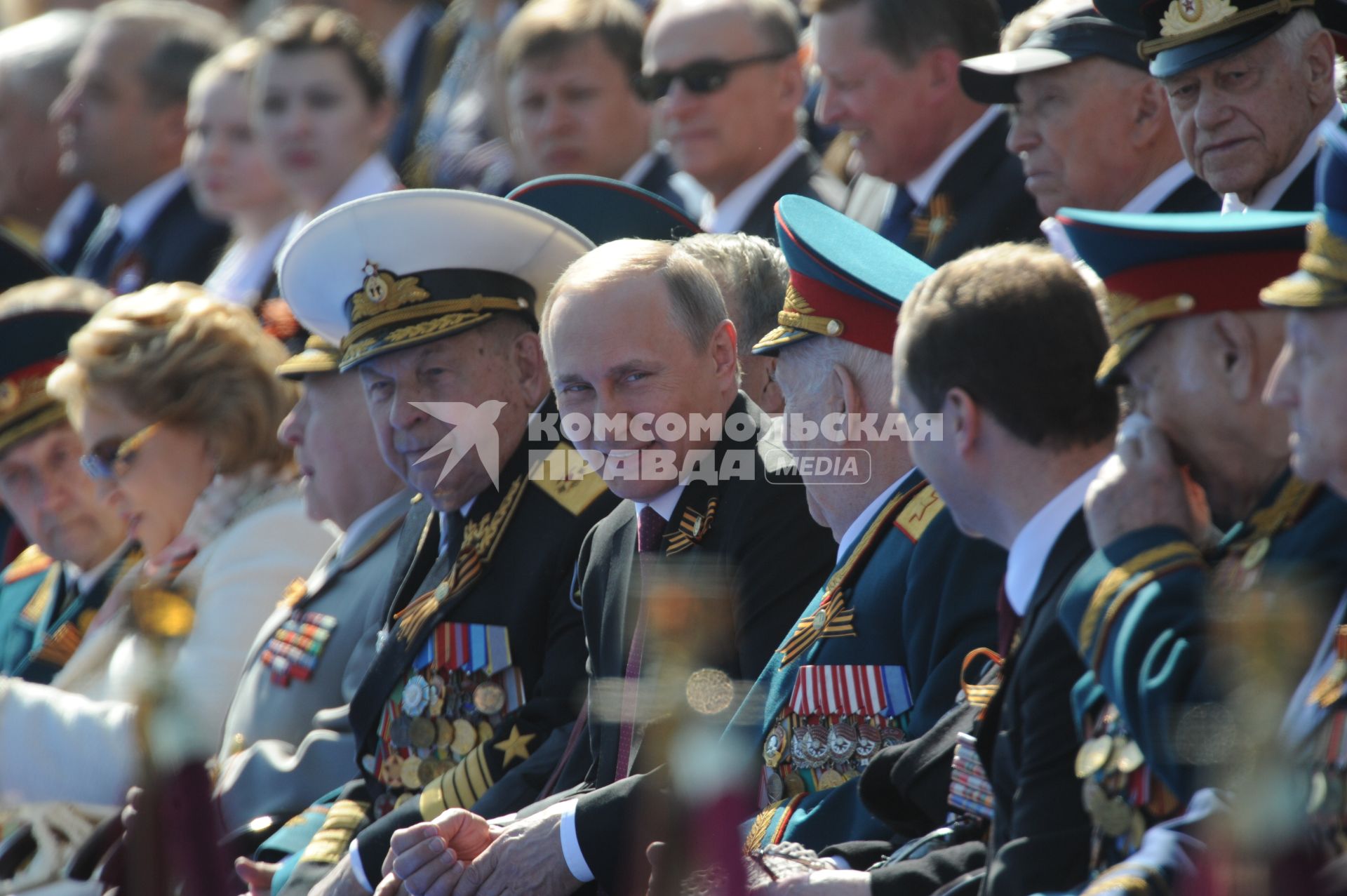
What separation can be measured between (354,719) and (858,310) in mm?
1735

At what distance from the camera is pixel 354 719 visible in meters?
4.76

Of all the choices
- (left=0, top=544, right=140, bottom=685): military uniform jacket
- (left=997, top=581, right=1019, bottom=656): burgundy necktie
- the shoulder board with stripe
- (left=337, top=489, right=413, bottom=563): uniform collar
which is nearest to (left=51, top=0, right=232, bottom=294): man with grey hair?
(left=0, top=544, right=140, bottom=685): military uniform jacket

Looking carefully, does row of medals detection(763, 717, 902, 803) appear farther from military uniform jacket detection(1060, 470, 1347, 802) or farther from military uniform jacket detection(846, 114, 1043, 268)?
military uniform jacket detection(846, 114, 1043, 268)

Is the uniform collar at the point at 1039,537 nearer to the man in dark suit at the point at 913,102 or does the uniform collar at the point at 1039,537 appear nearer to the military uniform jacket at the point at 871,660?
the military uniform jacket at the point at 871,660

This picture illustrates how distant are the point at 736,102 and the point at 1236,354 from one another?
4.12 metres

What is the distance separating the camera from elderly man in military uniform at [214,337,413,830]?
511 centimetres

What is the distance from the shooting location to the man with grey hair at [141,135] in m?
9.15

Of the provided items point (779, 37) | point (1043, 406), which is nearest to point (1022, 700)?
point (1043, 406)

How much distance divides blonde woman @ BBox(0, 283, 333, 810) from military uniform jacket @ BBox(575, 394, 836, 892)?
1820mm

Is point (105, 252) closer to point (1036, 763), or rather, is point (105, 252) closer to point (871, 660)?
point (871, 660)

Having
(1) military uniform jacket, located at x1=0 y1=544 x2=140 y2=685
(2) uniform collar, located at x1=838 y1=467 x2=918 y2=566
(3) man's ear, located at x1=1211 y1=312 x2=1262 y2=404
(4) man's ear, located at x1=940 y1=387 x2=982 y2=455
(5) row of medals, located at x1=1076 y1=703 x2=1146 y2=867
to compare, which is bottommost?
(1) military uniform jacket, located at x1=0 y1=544 x2=140 y2=685

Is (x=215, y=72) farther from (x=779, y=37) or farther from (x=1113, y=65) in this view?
(x=1113, y=65)

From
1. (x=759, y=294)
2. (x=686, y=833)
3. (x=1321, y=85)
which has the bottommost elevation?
(x=686, y=833)

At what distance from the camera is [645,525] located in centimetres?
421
